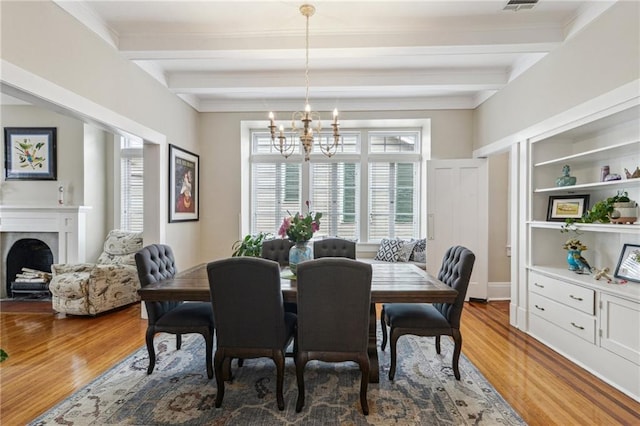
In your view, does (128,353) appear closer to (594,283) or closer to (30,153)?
(30,153)

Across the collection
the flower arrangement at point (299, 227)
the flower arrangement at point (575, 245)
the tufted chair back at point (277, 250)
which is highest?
the flower arrangement at point (299, 227)

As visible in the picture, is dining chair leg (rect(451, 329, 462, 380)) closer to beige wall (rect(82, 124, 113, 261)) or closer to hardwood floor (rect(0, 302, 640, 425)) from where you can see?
hardwood floor (rect(0, 302, 640, 425))

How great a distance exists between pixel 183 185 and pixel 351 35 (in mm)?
2885

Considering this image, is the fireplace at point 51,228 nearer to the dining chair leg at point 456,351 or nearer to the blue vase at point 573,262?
the dining chair leg at point 456,351

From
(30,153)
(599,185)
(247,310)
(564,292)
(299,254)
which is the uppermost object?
(30,153)

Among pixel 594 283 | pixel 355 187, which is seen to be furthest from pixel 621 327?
pixel 355 187

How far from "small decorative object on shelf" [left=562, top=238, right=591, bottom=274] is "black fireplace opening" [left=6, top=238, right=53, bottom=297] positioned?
654 centimetres

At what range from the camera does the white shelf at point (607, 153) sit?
2432mm

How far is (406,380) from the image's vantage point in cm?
245

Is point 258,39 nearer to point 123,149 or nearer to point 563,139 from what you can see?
point 563,139

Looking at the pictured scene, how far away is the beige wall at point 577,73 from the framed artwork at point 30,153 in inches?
249

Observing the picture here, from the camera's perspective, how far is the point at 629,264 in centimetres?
260

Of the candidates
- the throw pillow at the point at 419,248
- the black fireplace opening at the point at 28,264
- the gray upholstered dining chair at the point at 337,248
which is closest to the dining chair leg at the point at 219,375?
the gray upholstered dining chair at the point at 337,248

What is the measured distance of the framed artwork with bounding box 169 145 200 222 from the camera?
4.12 meters
